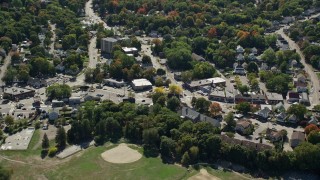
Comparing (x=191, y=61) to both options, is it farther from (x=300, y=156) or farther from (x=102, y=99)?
(x=300, y=156)

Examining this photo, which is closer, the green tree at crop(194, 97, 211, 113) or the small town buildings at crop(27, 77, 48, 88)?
the green tree at crop(194, 97, 211, 113)

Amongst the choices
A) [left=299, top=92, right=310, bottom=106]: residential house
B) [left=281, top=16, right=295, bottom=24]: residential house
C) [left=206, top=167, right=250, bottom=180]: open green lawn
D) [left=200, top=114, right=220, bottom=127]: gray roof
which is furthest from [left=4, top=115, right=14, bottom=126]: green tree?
[left=281, top=16, right=295, bottom=24]: residential house

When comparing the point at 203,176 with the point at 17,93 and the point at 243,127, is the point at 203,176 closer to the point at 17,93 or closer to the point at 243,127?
the point at 243,127

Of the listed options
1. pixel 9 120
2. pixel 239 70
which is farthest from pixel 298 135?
pixel 9 120

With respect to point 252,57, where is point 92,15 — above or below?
above

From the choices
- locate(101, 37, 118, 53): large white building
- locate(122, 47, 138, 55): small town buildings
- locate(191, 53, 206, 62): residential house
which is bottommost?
locate(191, 53, 206, 62): residential house

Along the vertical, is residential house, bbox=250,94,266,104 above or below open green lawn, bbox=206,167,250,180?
above

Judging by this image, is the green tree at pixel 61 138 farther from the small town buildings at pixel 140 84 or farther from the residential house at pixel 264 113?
the residential house at pixel 264 113

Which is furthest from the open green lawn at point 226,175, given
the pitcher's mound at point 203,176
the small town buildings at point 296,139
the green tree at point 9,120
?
the green tree at point 9,120

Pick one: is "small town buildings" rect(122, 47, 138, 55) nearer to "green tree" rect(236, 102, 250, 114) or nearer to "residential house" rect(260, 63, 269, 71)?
"residential house" rect(260, 63, 269, 71)
